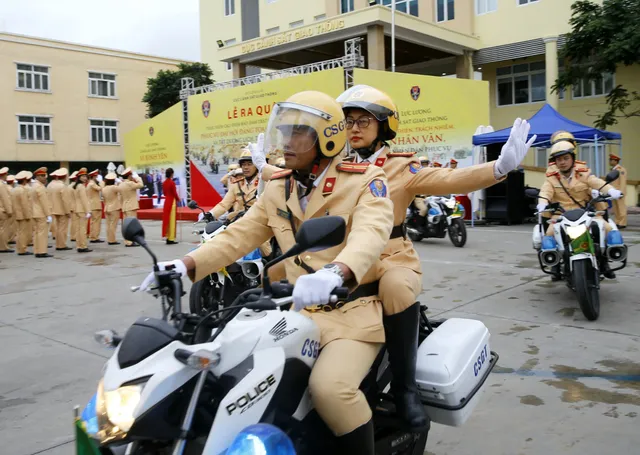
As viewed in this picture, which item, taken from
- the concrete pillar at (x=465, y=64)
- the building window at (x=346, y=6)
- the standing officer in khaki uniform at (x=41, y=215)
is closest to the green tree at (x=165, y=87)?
the building window at (x=346, y=6)

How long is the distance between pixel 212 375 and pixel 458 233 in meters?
10.8

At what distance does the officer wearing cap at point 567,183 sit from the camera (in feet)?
22.7

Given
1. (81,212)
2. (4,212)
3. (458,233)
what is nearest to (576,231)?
(458,233)

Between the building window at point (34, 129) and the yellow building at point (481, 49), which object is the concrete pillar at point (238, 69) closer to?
the yellow building at point (481, 49)

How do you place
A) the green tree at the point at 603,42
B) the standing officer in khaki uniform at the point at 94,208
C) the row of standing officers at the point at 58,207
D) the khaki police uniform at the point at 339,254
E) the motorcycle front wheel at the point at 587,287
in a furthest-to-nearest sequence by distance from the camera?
1. the green tree at the point at 603,42
2. the standing officer in khaki uniform at the point at 94,208
3. the row of standing officers at the point at 58,207
4. the motorcycle front wheel at the point at 587,287
5. the khaki police uniform at the point at 339,254

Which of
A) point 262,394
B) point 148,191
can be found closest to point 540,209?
point 262,394

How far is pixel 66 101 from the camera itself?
40.4 meters

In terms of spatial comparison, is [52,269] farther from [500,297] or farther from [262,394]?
[262,394]

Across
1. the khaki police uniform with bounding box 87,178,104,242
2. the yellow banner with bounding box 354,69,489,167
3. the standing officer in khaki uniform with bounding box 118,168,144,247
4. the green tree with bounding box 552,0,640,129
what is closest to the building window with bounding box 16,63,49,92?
the khaki police uniform with bounding box 87,178,104,242

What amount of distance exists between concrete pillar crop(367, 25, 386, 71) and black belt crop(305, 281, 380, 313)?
20.5 meters

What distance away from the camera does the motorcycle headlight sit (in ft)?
20.7

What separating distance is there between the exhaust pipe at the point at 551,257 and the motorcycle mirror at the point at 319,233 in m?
5.21

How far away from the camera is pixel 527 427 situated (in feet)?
12.3

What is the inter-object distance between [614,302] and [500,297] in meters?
1.23
